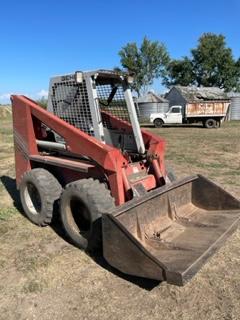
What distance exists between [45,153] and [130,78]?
1655 millimetres

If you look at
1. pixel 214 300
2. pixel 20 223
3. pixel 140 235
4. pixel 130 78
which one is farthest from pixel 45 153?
pixel 214 300

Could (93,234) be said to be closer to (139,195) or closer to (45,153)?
(139,195)

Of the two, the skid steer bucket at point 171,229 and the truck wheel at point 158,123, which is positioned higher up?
the skid steer bucket at point 171,229

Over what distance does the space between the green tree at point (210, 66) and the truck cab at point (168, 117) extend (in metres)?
31.5

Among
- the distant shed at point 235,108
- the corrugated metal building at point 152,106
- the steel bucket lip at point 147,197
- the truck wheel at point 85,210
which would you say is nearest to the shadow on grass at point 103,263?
the truck wheel at point 85,210

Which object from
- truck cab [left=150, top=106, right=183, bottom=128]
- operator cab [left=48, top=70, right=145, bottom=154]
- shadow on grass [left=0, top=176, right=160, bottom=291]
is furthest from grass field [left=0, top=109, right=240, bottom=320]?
truck cab [left=150, top=106, right=183, bottom=128]

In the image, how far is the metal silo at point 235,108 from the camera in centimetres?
3731

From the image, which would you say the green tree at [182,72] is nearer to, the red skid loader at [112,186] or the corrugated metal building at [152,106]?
the corrugated metal building at [152,106]

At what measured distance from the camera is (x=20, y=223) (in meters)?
5.62

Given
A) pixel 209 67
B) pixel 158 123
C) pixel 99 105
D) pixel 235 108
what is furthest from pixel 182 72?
pixel 99 105

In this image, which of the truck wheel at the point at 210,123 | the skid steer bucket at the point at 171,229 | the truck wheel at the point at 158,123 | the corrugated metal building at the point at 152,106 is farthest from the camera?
the corrugated metal building at the point at 152,106

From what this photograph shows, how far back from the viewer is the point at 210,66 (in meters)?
56.6

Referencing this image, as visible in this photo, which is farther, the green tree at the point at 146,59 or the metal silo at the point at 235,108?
the green tree at the point at 146,59

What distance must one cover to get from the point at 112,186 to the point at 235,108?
3518 cm
